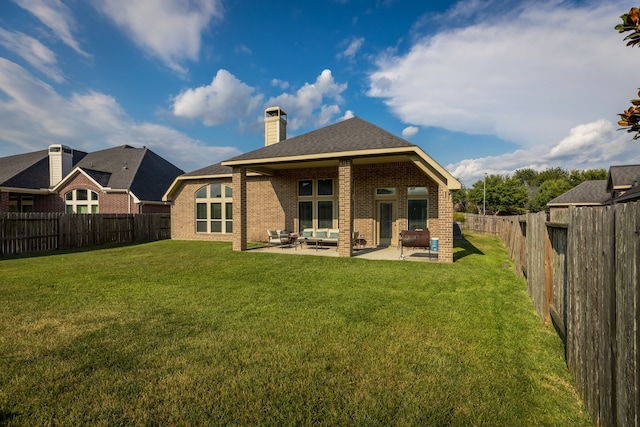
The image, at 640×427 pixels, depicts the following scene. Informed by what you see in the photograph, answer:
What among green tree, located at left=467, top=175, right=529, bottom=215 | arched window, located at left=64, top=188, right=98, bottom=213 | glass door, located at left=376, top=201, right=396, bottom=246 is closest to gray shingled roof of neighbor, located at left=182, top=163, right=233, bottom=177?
glass door, located at left=376, top=201, right=396, bottom=246

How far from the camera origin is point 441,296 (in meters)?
6.36

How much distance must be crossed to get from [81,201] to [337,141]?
21.5 metres

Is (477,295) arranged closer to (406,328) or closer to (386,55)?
(406,328)

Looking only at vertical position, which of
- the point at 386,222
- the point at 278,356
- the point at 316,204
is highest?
the point at 316,204

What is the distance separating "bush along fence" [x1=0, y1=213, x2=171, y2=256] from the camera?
43.0 feet

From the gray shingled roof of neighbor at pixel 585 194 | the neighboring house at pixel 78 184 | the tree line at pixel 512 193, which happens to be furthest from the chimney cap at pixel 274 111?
the tree line at pixel 512 193

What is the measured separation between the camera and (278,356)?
3613 millimetres

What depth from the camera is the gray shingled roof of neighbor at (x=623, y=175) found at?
57.0ft

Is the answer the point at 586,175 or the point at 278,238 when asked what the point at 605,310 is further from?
the point at 586,175

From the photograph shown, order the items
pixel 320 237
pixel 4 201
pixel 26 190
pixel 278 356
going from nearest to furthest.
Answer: pixel 278 356, pixel 320 237, pixel 4 201, pixel 26 190

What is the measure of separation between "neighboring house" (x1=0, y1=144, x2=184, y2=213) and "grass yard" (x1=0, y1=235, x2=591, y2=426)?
17.2 meters

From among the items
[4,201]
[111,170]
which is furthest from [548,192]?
[4,201]

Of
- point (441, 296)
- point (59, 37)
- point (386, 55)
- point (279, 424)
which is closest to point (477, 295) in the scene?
point (441, 296)

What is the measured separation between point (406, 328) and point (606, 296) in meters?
2.62
